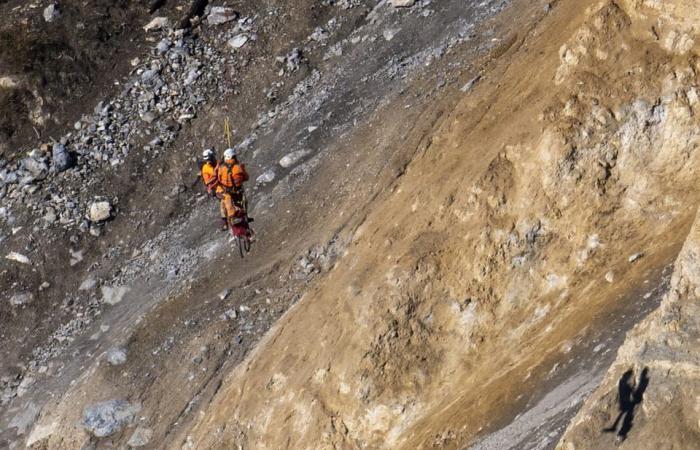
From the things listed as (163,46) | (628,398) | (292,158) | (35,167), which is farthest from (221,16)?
(628,398)

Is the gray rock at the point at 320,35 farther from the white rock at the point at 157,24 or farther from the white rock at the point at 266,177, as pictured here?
the white rock at the point at 266,177

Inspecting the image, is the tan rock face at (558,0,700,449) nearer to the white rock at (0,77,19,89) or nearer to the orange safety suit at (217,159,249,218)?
the orange safety suit at (217,159,249,218)

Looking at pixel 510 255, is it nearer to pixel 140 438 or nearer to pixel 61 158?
pixel 140 438

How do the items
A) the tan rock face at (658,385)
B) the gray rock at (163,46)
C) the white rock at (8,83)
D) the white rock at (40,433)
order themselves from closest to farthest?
the tan rock face at (658,385)
the white rock at (40,433)
the white rock at (8,83)
the gray rock at (163,46)

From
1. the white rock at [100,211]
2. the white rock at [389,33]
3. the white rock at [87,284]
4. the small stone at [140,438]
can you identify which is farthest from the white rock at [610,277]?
the white rock at [100,211]

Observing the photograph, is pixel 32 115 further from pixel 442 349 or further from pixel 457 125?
pixel 442 349

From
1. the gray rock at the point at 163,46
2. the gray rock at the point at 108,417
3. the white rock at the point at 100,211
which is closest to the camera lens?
the gray rock at the point at 108,417
